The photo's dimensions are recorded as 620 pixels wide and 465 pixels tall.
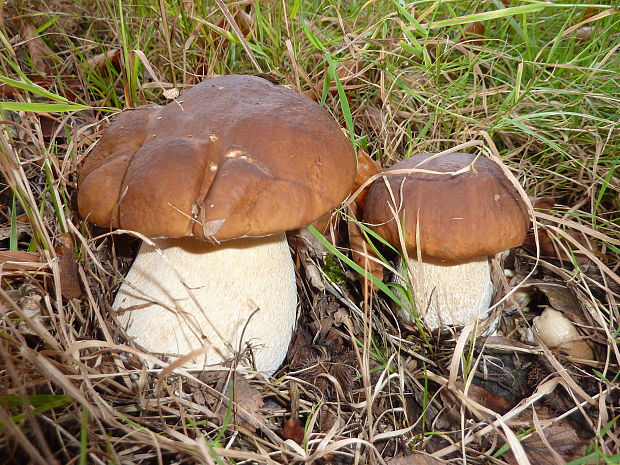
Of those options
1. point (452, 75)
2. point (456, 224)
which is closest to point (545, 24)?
point (452, 75)

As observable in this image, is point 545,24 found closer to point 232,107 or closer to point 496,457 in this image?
point 232,107

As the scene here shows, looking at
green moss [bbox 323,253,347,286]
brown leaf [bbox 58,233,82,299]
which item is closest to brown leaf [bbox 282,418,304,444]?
green moss [bbox 323,253,347,286]

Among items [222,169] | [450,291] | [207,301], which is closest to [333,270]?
[450,291]

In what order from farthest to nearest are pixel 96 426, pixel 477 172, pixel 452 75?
pixel 452 75 < pixel 477 172 < pixel 96 426

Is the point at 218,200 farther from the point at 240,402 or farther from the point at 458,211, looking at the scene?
the point at 458,211

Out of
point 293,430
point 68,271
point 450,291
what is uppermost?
point 68,271

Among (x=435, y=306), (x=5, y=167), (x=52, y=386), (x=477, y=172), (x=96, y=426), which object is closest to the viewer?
(x=96, y=426)

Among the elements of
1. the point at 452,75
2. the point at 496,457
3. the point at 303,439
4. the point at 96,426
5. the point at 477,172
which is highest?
the point at 452,75

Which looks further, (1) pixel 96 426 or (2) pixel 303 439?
(2) pixel 303 439

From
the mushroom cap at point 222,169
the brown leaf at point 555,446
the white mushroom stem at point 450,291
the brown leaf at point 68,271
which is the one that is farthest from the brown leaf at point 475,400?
the brown leaf at point 68,271
